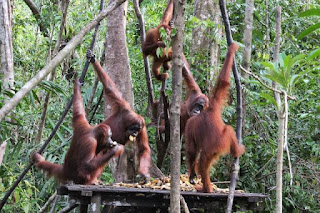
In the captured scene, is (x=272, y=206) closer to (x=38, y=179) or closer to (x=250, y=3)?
(x=250, y=3)

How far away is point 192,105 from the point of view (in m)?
5.46

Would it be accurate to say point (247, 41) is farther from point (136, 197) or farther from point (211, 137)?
point (136, 197)

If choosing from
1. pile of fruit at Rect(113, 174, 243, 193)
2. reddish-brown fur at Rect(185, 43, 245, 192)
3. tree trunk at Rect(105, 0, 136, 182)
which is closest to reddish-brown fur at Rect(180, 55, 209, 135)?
reddish-brown fur at Rect(185, 43, 245, 192)

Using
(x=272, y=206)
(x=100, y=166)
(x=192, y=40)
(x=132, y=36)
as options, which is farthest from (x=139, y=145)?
(x=132, y=36)

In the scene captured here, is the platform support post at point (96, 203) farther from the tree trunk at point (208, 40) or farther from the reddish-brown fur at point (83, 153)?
the tree trunk at point (208, 40)

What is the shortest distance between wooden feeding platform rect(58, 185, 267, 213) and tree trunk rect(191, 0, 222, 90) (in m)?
1.91

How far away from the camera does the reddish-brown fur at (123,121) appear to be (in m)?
5.26

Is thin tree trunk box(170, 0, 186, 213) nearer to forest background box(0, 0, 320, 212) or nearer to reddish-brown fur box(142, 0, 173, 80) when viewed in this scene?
reddish-brown fur box(142, 0, 173, 80)

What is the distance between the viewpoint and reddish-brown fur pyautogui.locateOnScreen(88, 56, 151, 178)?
5258mm

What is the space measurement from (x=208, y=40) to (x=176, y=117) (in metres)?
3.65

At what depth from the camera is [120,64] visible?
5625mm

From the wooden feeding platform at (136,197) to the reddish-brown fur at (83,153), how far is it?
37 centimetres

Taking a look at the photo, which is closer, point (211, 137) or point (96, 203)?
point (96, 203)

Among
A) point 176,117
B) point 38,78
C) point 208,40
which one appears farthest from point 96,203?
point 208,40
